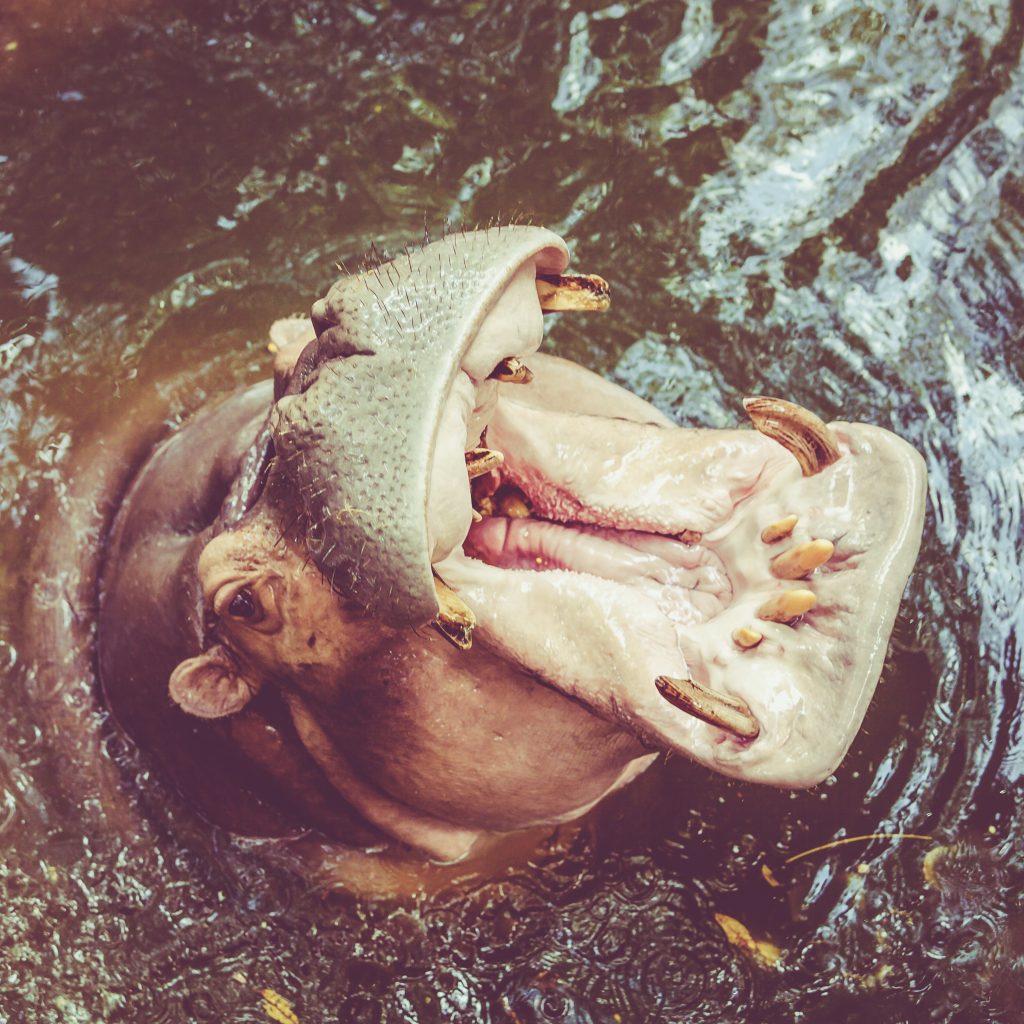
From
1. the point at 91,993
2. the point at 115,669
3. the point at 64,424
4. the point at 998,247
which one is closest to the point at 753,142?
the point at 998,247

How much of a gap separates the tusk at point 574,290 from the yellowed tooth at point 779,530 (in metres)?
0.50

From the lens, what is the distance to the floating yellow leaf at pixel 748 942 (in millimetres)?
3055

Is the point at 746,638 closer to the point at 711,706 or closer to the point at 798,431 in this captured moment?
the point at 711,706

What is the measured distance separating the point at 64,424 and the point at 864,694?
2.56 meters

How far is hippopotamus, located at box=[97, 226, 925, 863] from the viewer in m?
1.80

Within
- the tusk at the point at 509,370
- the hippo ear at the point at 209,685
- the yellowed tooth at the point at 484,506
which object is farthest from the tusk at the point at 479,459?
the hippo ear at the point at 209,685

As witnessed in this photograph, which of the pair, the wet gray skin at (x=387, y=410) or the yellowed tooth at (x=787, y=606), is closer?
the wet gray skin at (x=387, y=410)

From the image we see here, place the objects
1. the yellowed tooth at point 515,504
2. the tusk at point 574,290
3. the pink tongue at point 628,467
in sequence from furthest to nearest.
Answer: the yellowed tooth at point 515,504 < the pink tongue at point 628,467 < the tusk at point 574,290

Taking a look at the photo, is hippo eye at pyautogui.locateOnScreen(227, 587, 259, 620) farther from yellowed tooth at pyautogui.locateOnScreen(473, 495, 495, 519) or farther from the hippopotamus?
yellowed tooth at pyautogui.locateOnScreen(473, 495, 495, 519)

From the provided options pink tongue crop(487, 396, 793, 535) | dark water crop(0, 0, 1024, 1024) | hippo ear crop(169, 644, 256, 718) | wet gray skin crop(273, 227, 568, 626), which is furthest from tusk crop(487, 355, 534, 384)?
dark water crop(0, 0, 1024, 1024)

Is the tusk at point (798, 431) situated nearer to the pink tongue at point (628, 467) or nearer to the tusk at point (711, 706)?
the pink tongue at point (628, 467)

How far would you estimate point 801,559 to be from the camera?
6.24ft

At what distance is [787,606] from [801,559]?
9 centimetres

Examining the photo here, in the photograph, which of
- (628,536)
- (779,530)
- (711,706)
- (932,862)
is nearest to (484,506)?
(628,536)
